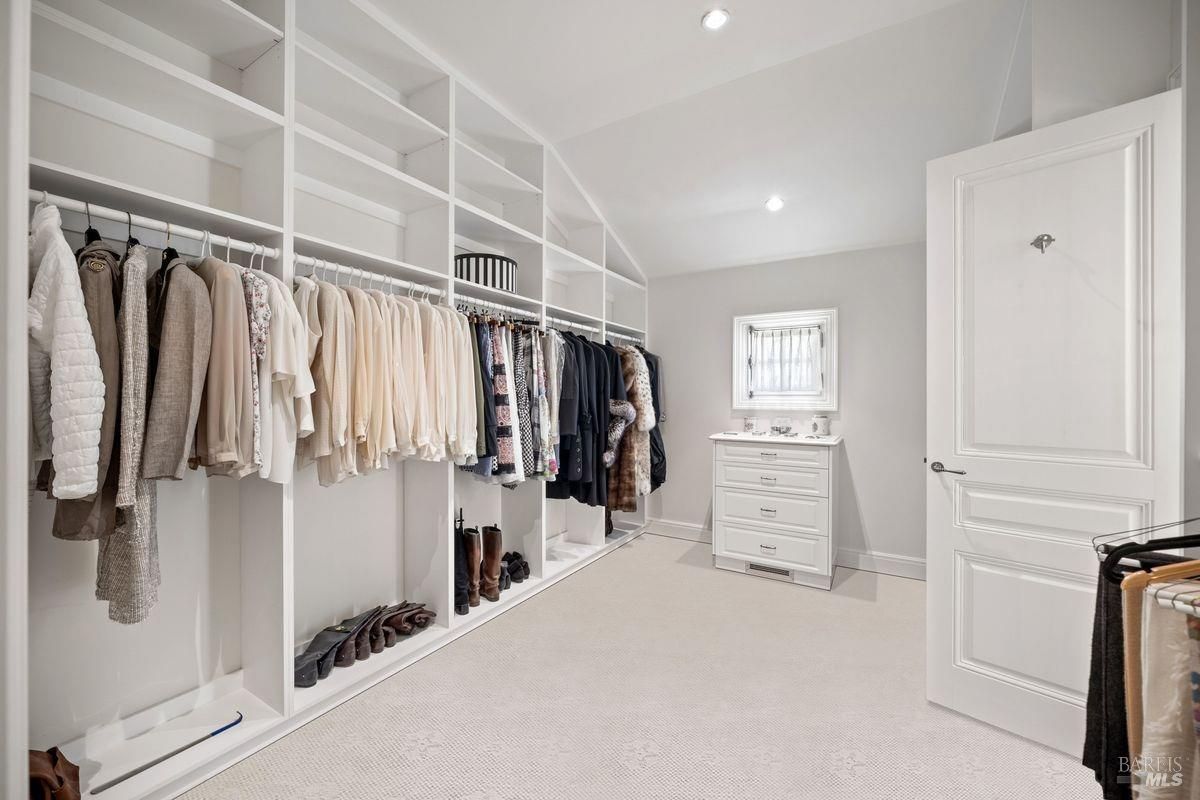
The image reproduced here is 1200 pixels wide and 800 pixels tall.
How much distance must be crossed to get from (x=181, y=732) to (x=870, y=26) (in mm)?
3829

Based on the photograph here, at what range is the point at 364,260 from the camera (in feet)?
7.16

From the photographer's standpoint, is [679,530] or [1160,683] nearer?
[1160,683]

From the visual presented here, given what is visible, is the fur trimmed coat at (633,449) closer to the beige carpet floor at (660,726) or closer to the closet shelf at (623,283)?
the closet shelf at (623,283)

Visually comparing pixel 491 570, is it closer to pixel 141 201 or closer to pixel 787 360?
pixel 141 201

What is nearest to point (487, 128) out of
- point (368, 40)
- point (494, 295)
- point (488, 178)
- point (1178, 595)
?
point (488, 178)

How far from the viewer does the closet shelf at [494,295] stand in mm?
2581

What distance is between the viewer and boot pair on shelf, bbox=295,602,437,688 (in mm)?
1984

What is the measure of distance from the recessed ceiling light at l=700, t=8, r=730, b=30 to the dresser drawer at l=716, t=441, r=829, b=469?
235 cm

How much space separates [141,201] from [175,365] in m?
0.53

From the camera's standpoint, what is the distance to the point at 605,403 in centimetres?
338

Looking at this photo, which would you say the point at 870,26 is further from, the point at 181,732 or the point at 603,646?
the point at 181,732

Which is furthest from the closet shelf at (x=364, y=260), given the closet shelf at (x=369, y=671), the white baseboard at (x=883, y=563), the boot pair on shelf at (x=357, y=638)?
the white baseboard at (x=883, y=563)

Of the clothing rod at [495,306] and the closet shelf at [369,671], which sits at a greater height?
the clothing rod at [495,306]

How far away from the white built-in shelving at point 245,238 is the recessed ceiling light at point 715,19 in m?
1.15
